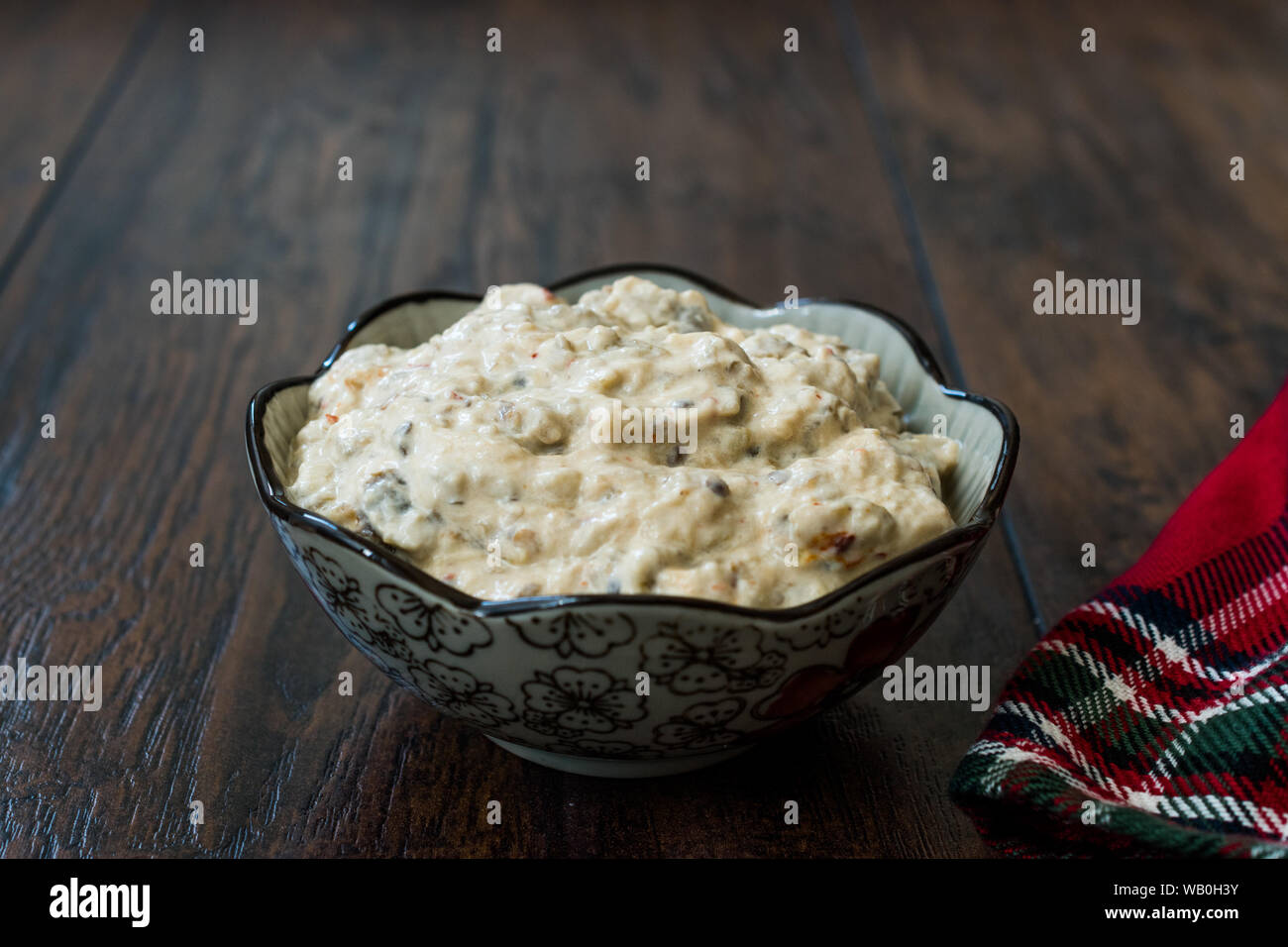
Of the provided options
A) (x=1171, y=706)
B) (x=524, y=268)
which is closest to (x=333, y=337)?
(x=524, y=268)

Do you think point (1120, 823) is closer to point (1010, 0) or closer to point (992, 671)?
point (992, 671)

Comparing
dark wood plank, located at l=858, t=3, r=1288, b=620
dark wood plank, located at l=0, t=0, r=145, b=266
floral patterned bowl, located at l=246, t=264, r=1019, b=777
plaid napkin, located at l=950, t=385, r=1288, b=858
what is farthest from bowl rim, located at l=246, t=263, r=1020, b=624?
dark wood plank, located at l=0, t=0, r=145, b=266

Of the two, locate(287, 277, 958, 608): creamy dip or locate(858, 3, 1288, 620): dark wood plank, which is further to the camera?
locate(858, 3, 1288, 620): dark wood plank

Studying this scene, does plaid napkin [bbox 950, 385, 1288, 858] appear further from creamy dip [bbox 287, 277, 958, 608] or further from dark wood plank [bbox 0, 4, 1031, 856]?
creamy dip [bbox 287, 277, 958, 608]

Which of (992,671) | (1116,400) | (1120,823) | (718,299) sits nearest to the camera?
(1120,823)

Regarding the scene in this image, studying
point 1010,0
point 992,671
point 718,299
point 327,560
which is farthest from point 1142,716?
point 1010,0

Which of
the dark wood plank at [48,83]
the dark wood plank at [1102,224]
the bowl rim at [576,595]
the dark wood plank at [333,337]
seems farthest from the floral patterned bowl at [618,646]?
the dark wood plank at [48,83]

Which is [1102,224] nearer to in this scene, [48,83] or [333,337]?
[333,337]
